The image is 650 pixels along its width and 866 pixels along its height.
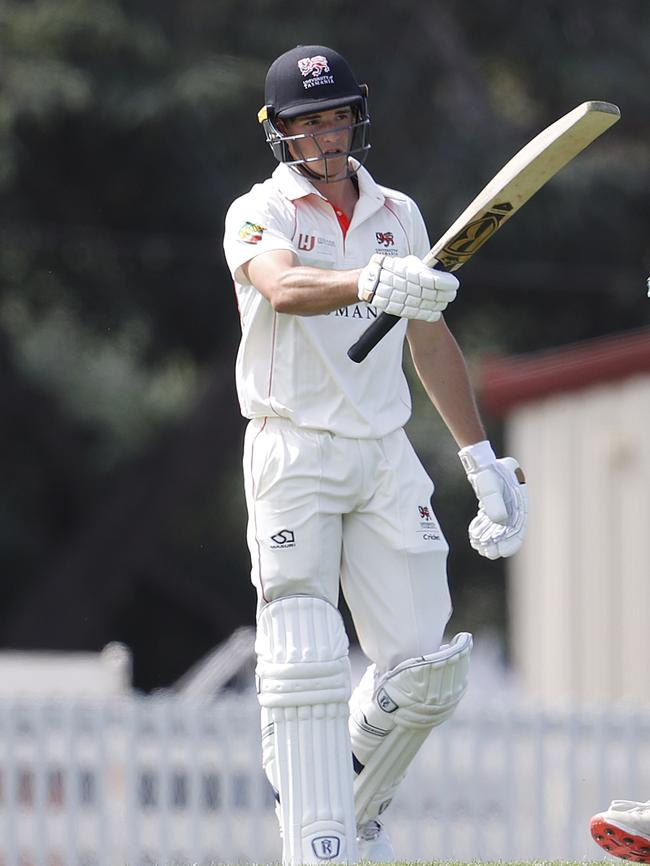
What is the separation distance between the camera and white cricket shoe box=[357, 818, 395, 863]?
5039 mm

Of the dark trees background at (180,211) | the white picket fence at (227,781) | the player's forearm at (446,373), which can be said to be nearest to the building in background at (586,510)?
the white picket fence at (227,781)

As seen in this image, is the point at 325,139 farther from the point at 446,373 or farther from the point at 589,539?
the point at 589,539

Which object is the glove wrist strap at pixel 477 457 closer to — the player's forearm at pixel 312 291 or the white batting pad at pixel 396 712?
the white batting pad at pixel 396 712

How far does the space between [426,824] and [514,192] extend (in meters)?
5.10

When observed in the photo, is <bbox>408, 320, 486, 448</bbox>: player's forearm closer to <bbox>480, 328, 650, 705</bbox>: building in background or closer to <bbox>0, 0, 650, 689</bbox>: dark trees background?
<bbox>480, 328, 650, 705</bbox>: building in background

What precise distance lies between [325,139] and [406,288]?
69 cm

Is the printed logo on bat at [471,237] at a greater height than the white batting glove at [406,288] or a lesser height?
greater

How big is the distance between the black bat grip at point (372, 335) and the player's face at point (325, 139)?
0.47m

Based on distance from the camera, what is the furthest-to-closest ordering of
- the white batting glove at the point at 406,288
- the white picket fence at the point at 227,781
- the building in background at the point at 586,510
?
the building in background at the point at 586,510 → the white picket fence at the point at 227,781 → the white batting glove at the point at 406,288

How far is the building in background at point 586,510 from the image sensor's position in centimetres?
1179

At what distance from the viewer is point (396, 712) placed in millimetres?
4789

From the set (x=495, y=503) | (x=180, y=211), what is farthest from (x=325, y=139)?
(x=180, y=211)

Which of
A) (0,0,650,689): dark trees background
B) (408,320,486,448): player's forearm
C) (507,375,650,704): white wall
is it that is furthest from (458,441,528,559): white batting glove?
(0,0,650,689): dark trees background

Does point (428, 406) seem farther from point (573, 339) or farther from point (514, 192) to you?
point (514, 192)
